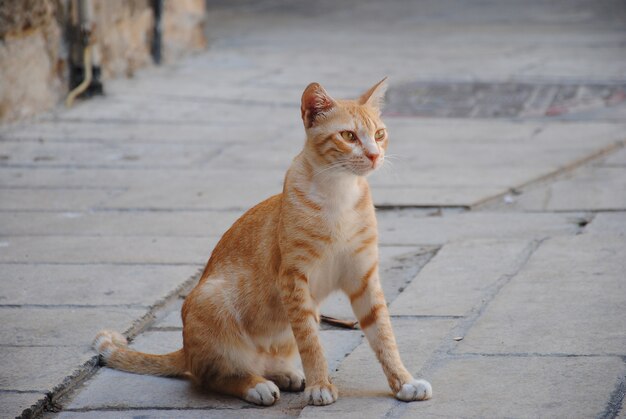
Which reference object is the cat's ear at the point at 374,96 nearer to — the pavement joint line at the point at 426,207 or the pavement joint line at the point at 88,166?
the pavement joint line at the point at 426,207

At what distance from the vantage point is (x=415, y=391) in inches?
130

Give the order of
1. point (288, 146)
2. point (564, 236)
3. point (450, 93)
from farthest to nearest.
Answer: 1. point (450, 93)
2. point (288, 146)
3. point (564, 236)

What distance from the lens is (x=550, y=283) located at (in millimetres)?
4383

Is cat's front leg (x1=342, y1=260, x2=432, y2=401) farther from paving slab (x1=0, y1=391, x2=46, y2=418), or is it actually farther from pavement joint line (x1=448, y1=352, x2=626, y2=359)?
paving slab (x1=0, y1=391, x2=46, y2=418)

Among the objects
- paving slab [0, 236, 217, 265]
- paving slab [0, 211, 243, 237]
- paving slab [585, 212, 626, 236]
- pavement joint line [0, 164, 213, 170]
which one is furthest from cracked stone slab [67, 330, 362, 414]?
pavement joint line [0, 164, 213, 170]

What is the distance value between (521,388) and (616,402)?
302mm

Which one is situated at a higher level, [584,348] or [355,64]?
[584,348]

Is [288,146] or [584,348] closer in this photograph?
[584,348]

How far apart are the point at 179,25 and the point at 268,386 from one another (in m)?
8.85

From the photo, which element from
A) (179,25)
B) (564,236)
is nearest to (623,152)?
(564,236)

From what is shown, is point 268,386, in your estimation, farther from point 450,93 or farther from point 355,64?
point 355,64

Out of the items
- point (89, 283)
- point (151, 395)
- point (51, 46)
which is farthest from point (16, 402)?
point (51, 46)

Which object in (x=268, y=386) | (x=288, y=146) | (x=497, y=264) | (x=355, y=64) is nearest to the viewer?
(x=268, y=386)

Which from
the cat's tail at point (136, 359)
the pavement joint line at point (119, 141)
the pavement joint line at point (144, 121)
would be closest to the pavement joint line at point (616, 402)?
the cat's tail at point (136, 359)
